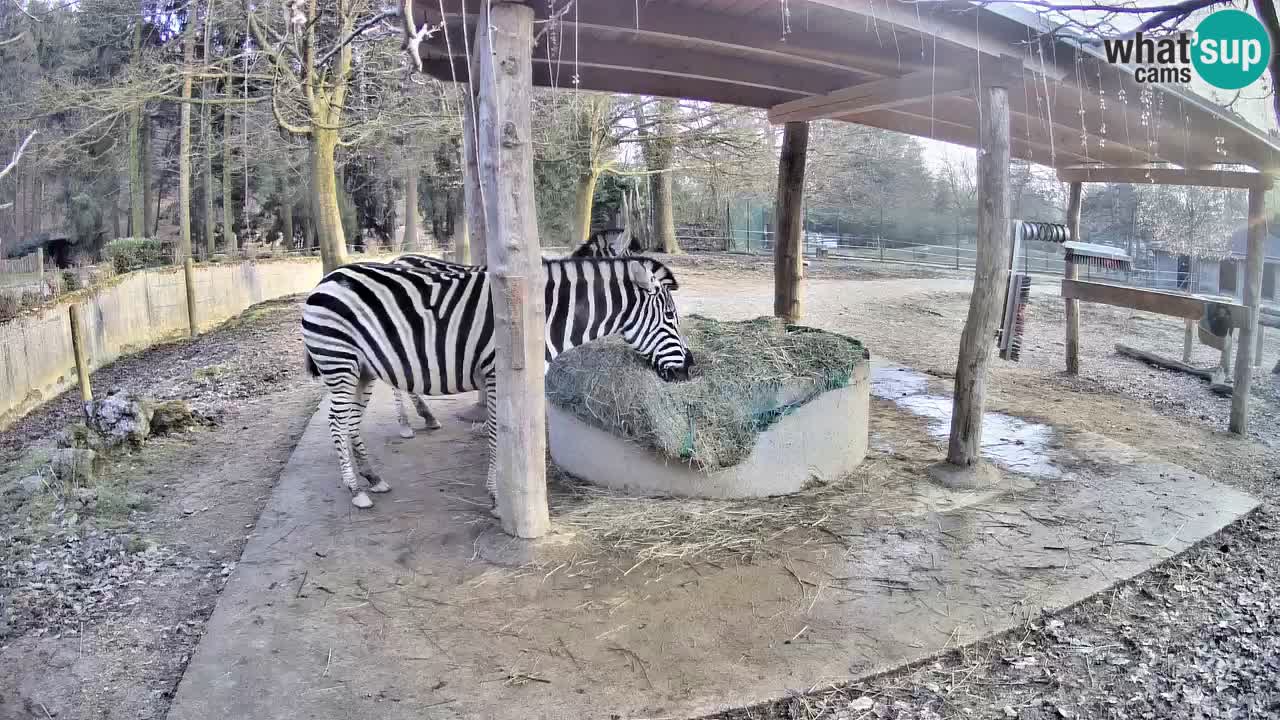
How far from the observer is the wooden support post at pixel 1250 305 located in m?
6.92

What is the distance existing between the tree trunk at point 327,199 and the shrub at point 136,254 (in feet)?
14.1

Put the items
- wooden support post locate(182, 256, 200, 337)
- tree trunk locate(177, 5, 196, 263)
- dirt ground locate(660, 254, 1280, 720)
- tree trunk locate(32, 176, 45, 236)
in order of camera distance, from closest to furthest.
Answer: dirt ground locate(660, 254, 1280, 720), tree trunk locate(177, 5, 196, 263), wooden support post locate(182, 256, 200, 337), tree trunk locate(32, 176, 45, 236)

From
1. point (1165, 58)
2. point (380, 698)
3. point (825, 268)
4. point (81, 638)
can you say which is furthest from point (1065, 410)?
point (825, 268)

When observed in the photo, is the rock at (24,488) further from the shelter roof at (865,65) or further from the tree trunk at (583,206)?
the tree trunk at (583,206)

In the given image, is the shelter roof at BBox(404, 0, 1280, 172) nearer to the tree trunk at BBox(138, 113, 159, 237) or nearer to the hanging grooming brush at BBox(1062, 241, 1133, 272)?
the hanging grooming brush at BBox(1062, 241, 1133, 272)

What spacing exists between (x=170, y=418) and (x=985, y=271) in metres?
7.25

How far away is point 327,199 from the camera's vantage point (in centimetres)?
1454

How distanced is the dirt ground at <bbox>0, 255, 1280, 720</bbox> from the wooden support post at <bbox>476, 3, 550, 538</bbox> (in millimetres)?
1778

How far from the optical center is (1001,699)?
10.1 ft

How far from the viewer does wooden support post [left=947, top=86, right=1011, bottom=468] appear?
5.48 meters

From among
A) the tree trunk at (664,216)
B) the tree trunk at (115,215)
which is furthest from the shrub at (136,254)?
the tree trunk at (664,216)

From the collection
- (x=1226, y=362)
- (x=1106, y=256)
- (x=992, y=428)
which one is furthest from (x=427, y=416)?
(x=1226, y=362)

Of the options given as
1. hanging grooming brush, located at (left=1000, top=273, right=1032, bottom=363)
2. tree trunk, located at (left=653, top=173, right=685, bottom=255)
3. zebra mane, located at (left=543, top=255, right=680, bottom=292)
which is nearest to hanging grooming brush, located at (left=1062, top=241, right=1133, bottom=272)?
hanging grooming brush, located at (left=1000, top=273, right=1032, bottom=363)

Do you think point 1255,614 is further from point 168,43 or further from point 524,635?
point 168,43
